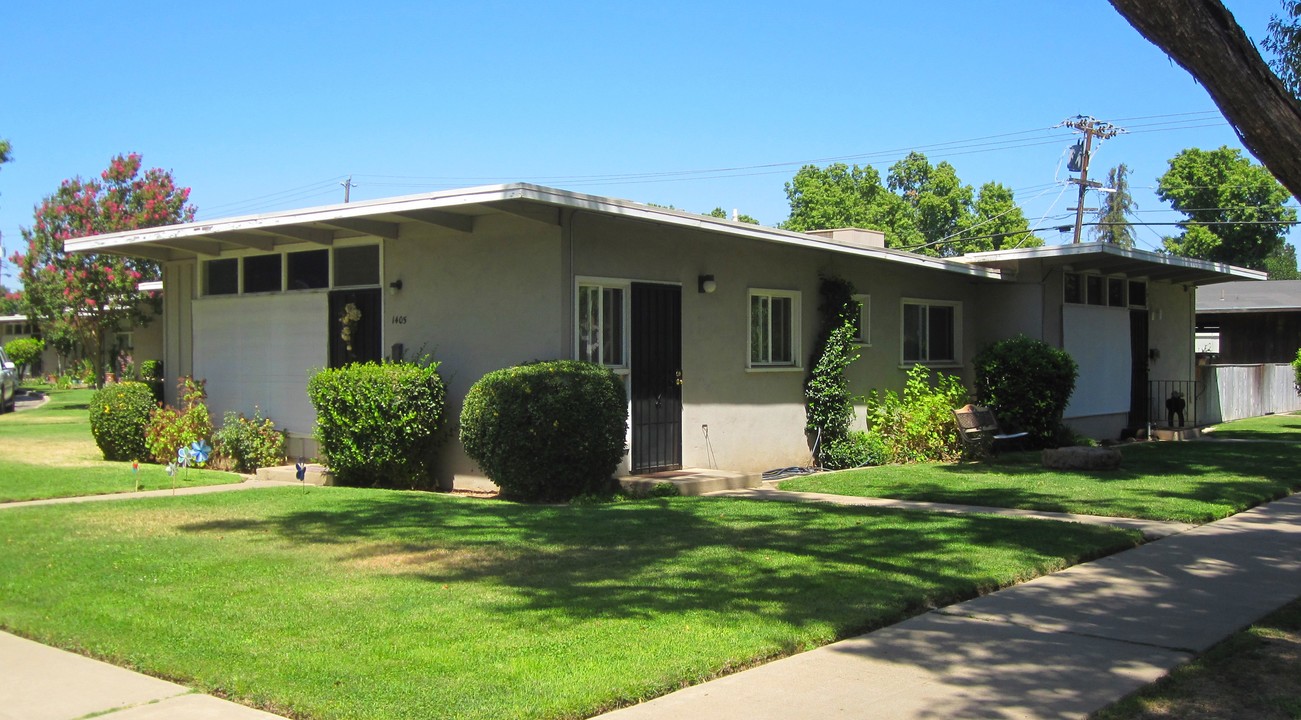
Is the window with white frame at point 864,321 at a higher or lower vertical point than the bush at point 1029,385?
higher

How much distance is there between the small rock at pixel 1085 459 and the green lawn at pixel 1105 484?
0.16m

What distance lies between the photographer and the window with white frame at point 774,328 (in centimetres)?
1495

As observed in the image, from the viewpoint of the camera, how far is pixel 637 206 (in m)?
11.9

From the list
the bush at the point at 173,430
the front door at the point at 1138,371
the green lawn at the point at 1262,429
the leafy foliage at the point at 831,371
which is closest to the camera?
the bush at the point at 173,430

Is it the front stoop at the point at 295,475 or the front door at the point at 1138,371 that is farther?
the front door at the point at 1138,371

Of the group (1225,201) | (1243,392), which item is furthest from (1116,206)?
(1243,392)

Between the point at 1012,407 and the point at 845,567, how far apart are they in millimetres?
10262

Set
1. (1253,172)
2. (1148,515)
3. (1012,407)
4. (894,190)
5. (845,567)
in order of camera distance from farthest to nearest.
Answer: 1. (894,190)
2. (1253,172)
3. (1012,407)
4. (1148,515)
5. (845,567)

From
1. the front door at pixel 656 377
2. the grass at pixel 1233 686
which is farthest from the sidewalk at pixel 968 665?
the front door at pixel 656 377

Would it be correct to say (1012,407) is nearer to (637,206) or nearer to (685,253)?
(685,253)

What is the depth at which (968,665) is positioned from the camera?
5.74 meters

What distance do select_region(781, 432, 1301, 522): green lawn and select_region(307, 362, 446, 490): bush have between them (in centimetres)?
441

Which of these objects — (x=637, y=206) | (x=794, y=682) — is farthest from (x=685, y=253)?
(x=794, y=682)

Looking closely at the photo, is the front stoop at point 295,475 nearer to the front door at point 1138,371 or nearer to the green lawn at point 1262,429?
the front door at point 1138,371
